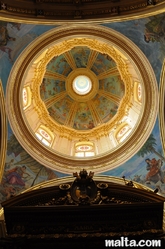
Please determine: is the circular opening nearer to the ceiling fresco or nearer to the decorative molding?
the ceiling fresco

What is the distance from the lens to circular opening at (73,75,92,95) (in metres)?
20.1

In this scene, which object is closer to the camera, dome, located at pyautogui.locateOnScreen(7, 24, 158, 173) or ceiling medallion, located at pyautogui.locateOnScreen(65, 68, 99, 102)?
dome, located at pyautogui.locateOnScreen(7, 24, 158, 173)

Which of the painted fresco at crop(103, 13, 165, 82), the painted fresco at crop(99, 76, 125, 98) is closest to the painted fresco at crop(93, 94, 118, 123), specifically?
the painted fresco at crop(99, 76, 125, 98)

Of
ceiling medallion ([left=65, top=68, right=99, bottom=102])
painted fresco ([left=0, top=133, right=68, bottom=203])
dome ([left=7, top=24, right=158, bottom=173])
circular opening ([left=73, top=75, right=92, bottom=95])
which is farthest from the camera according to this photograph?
circular opening ([left=73, top=75, right=92, bottom=95])

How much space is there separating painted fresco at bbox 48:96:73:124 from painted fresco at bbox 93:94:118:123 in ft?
5.77

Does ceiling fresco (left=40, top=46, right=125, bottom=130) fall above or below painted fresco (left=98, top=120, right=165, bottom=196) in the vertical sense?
above

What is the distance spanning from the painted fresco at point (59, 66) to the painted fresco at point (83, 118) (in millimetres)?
2369

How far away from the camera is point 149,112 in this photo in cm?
1310

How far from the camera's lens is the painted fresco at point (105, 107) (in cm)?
1820

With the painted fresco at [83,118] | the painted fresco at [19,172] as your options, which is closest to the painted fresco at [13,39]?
the painted fresco at [19,172]

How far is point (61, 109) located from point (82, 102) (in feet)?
5.30

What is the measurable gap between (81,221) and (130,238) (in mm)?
1179

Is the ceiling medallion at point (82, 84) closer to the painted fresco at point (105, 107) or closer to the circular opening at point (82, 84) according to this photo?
the circular opening at point (82, 84)
